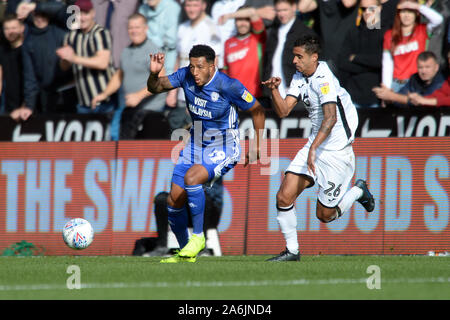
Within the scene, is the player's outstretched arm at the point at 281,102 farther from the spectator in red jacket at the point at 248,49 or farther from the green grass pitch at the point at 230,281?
the spectator in red jacket at the point at 248,49

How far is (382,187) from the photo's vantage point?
12508mm

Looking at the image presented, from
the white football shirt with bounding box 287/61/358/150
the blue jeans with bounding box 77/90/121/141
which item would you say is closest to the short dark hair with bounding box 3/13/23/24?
the blue jeans with bounding box 77/90/121/141

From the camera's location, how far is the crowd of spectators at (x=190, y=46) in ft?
41.7

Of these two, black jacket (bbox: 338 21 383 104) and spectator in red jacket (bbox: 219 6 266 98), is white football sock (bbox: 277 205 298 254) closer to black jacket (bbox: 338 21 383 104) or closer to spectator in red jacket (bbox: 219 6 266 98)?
black jacket (bbox: 338 21 383 104)

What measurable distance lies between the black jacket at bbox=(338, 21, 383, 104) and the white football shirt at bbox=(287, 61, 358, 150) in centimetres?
249

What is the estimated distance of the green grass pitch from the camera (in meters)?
6.85

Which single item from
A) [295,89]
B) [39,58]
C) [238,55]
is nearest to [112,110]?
[39,58]

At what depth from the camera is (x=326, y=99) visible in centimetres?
995

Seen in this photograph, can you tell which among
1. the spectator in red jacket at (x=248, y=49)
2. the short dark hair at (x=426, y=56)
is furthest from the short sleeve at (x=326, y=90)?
the spectator in red jacket at (x=248, y=49)

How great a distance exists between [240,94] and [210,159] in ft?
2.74

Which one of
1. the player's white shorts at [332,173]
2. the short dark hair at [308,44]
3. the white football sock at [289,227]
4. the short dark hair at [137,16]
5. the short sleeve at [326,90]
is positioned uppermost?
the short dark hair at [137,16]

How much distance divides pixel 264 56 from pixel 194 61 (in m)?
3.51

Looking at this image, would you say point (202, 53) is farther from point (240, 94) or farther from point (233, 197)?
point (233, 197)

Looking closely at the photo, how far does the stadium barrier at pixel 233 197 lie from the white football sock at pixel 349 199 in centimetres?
159
